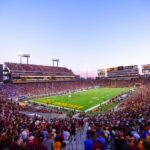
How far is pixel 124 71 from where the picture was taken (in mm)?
123562

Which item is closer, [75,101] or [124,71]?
[75,101]

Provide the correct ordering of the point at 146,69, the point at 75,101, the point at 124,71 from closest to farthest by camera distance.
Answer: the point at 75,101
the point at 146,69
the point at 124,71

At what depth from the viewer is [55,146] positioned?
783 centimetres

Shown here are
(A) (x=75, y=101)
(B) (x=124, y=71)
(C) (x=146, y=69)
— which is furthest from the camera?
(B) (x=124, y=71)

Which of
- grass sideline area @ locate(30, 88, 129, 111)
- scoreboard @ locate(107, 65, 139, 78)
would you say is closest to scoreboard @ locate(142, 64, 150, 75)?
scoreboard @ locate(107, 65, 139, 78)

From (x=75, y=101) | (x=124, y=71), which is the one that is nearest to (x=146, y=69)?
(x=124, y=71)

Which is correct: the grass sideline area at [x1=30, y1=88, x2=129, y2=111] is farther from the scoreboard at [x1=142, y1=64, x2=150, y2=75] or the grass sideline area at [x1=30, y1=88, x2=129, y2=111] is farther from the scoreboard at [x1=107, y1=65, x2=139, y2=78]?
the scoreboard at [x1=142, y1=64, x2=150, y2=75]

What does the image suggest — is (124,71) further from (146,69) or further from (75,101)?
(75,101)

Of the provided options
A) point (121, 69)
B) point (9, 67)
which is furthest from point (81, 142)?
point (121, 69)

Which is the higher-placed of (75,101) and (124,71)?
(124,71)

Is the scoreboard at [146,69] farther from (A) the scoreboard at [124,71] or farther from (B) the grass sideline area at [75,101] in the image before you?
(B) the grass sideline area at [75,101]

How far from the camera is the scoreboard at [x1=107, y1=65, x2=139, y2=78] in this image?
121 metres

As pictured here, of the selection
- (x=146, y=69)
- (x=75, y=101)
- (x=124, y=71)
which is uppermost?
(x=146, y=69)

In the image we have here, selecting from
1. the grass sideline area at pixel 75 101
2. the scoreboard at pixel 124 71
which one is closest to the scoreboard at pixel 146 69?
the scoreboard at pixel 124 71
